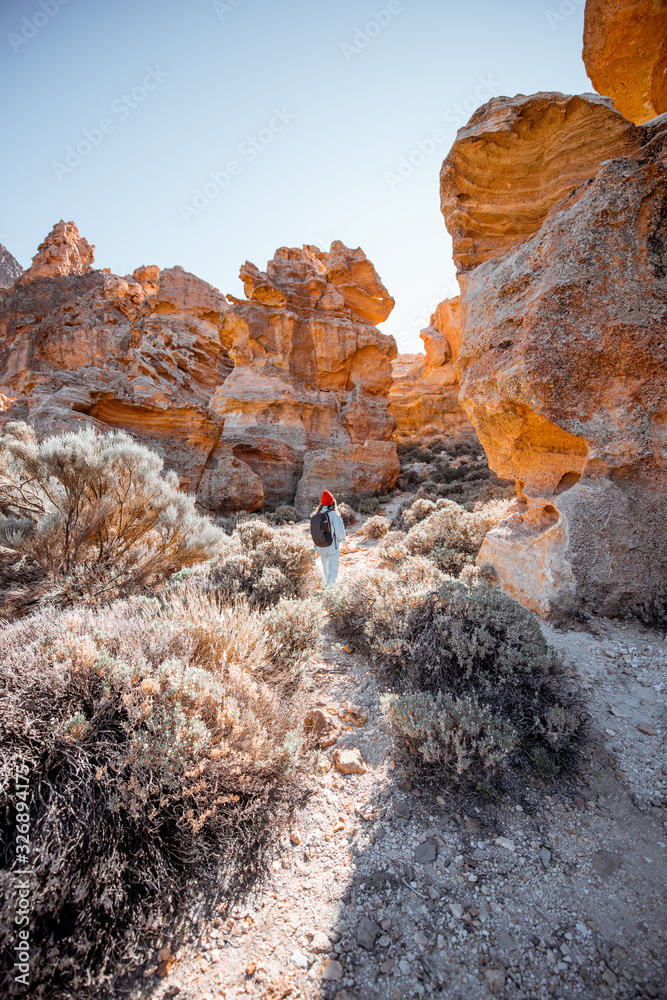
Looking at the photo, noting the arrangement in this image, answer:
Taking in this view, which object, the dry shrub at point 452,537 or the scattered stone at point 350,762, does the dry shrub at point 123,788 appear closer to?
the scattered stone at point 350,762

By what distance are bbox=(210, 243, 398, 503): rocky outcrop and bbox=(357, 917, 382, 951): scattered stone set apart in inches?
498

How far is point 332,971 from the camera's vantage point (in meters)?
1.50

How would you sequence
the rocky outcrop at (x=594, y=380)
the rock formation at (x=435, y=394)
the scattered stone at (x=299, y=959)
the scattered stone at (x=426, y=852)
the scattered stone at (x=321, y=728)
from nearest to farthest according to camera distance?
the scattered stone at (x=299, y=959) → the scattered stone at (x=426, y=852) → the scattered stone at (x=321, y=728) → the rocky outcrop at (x=594, y=380) → the rock formation at (x=435, y=394)

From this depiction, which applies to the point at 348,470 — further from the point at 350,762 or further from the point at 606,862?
the point at 606,862

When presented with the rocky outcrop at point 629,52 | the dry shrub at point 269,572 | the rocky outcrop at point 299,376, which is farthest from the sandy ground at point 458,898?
the rocky outcrop at point 299,376

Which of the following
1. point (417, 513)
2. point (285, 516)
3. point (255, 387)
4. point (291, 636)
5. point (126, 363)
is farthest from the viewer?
point (126, 363)

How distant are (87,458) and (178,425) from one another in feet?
24.3

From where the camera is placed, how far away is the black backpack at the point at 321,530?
5.66 meters

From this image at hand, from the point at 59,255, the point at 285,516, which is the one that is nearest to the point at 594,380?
the point at 285,516

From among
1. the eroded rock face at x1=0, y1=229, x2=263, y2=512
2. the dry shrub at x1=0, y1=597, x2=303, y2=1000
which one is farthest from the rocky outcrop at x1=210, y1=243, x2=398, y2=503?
the dry shrub at x1=0, y1=597, x2=303, y2=1000

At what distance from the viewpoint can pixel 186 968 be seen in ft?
4.95

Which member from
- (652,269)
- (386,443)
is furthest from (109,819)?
(386,443)

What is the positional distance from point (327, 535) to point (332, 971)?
4.44 meters

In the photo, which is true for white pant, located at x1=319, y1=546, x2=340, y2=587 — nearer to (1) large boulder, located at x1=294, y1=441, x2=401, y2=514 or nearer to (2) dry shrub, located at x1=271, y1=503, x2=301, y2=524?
(2) dry shrub, located at x1=271, y1=503, x2=301, y2=524
